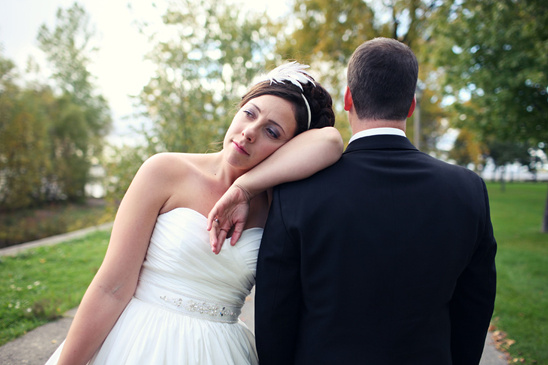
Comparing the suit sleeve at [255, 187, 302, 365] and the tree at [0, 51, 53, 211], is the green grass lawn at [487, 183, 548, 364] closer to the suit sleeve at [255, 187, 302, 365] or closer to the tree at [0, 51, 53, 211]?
the suit sleeve at [255, 187, 302, 365]

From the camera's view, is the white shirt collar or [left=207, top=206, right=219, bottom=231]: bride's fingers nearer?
the white shirt collar

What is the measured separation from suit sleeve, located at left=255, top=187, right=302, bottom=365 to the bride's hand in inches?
8.6

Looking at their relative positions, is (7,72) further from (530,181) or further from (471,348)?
(530,181)

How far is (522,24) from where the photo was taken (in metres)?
8.37

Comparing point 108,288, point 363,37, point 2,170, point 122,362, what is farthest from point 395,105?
point 2,170

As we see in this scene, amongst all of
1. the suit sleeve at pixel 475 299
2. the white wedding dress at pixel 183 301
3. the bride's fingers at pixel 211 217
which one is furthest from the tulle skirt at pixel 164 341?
the suit sleeve at pixel 475 299

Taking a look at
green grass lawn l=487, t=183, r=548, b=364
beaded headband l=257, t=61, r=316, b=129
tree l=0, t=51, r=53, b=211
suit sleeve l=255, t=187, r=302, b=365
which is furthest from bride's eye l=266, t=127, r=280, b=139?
tree l=0, t=51, r=53, b=211

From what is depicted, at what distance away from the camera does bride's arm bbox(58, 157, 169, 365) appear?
1.90 metres

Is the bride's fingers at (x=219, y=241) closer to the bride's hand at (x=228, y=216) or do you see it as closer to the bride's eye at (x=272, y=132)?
the bride's hand at (x=228, y=216)

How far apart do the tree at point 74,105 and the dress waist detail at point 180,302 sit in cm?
2586

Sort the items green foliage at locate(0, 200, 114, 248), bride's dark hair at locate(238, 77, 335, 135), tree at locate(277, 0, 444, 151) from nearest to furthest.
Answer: bride's dark hair at locate(238, 77, 335, 135)
green foliage at locate(0, 200, 114, 248)
tree at locate(277, 0, 444, 151)

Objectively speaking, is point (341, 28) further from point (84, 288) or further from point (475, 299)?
point (475, 299)

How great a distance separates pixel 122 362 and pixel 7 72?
17.9 metres

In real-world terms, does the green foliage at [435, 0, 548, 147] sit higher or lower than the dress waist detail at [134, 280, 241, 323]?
higher
